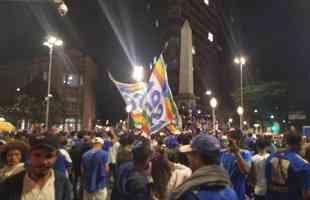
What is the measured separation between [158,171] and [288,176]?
1978 mm

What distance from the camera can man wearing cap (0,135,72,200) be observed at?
297 cm

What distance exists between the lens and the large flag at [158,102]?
10.7 m

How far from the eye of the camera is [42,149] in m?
3.11

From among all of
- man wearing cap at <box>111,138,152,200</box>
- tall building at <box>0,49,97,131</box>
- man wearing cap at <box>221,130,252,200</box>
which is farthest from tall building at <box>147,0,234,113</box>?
man wearing cap at <box>111,138,152,200</box>

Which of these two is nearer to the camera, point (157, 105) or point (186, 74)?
point (157, 105)

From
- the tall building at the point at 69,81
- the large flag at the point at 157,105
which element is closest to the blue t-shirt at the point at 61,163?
the large flag at the point at 157,105

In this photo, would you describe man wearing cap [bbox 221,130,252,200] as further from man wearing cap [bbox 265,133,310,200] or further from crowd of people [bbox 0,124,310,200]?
man wearing cap [bbox 265,133,310,200]

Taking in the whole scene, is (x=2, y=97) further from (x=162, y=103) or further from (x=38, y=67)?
(x=162, y=103)

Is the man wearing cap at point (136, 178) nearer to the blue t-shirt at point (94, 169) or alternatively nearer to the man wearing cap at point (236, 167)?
the man wearing cap at point (236, 167)

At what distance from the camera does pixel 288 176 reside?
4859 mm

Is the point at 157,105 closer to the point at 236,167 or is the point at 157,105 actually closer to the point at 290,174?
the point at 236,167

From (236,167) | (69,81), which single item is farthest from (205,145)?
(69,81)

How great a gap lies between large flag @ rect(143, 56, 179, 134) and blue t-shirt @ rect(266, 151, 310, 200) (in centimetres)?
567

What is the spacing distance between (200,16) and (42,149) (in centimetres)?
7588
